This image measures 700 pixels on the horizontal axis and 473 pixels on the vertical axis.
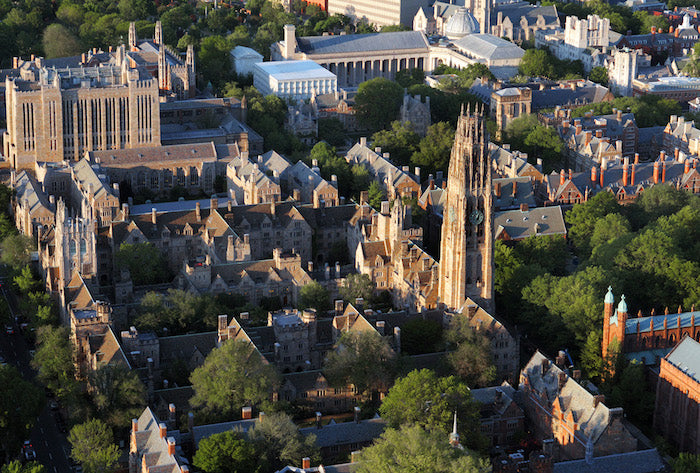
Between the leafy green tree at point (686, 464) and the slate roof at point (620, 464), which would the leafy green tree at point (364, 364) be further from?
the leafy green tree at point (686, 464)

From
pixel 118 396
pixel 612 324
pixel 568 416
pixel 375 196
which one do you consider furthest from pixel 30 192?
pixel 568 416

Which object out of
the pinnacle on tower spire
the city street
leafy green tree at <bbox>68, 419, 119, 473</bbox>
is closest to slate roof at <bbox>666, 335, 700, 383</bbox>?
the pinnacle on tower spire

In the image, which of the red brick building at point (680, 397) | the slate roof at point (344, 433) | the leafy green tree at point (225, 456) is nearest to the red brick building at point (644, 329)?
the red brick building at point (680, 397)

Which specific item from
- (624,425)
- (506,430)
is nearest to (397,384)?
(506,430)

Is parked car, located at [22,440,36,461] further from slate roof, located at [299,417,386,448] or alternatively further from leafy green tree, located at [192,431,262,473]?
slate roof, located at [299,417,386,448]

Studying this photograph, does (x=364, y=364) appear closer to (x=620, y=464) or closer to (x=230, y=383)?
(x=230, y=383)

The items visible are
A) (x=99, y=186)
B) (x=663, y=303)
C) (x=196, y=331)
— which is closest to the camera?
(x=196, y=331)

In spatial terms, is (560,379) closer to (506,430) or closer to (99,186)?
(506,430)
